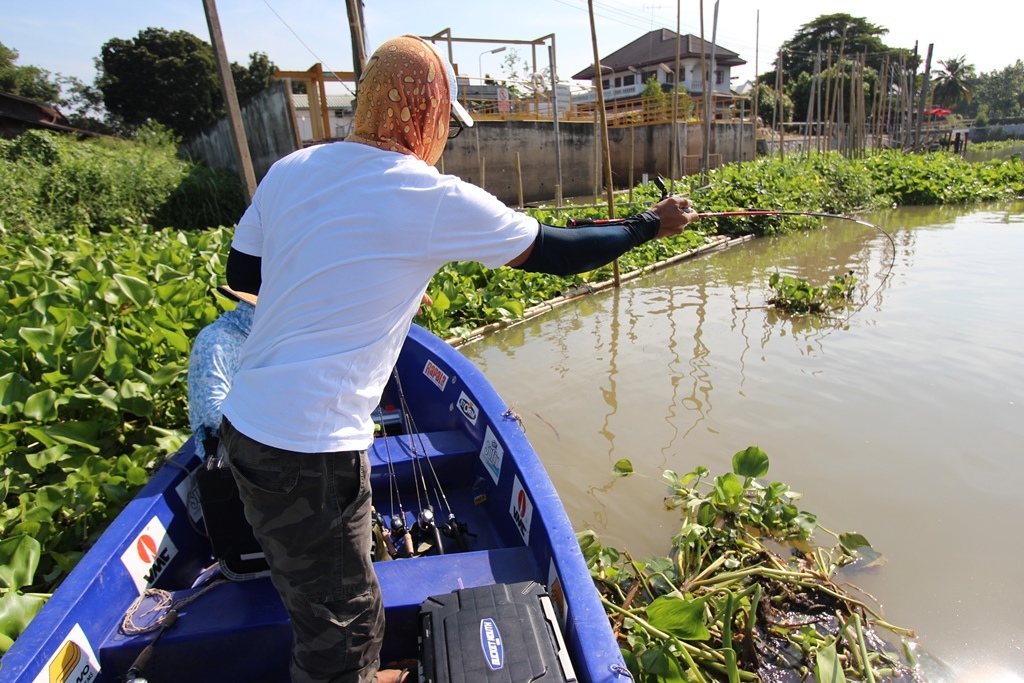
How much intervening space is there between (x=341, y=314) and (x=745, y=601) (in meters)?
1.92

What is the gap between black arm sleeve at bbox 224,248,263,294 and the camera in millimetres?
1559

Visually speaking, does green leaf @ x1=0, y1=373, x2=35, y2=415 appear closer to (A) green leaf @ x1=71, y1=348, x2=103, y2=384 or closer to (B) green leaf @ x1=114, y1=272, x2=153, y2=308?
(A) green leaf @ x1=71, y1=348, x2=103, y2=384

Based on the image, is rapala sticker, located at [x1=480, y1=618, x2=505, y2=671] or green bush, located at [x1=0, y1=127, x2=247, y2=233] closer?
rapala sticker, located at [x1=480, y1=618, x2=505, y2=671]

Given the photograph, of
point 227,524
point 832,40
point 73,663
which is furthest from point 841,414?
point 832,40

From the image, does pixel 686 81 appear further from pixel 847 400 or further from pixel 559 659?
pixel 559 659

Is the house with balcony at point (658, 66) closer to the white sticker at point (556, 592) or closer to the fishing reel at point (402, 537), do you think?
the fishing reel at point (402, 537)

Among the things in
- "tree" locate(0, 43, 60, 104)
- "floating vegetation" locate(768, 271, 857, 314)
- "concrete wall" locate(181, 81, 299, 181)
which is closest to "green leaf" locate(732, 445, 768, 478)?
"floating vegetation" locate(768, 271, 857, 314)

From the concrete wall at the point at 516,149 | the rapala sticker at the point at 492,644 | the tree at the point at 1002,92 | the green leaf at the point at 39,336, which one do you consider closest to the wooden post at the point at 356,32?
the green leaf at the point at 39,336

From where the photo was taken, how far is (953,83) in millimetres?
55031

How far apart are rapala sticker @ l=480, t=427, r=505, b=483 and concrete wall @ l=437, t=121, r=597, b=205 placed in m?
13.7

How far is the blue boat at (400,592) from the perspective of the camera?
1446mm

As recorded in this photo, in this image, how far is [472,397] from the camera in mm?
2727

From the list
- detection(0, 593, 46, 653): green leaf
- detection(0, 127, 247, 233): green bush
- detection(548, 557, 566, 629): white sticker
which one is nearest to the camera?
detection(548, 557, 566, 629): white sticker

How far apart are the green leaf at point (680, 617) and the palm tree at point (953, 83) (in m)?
66.5
